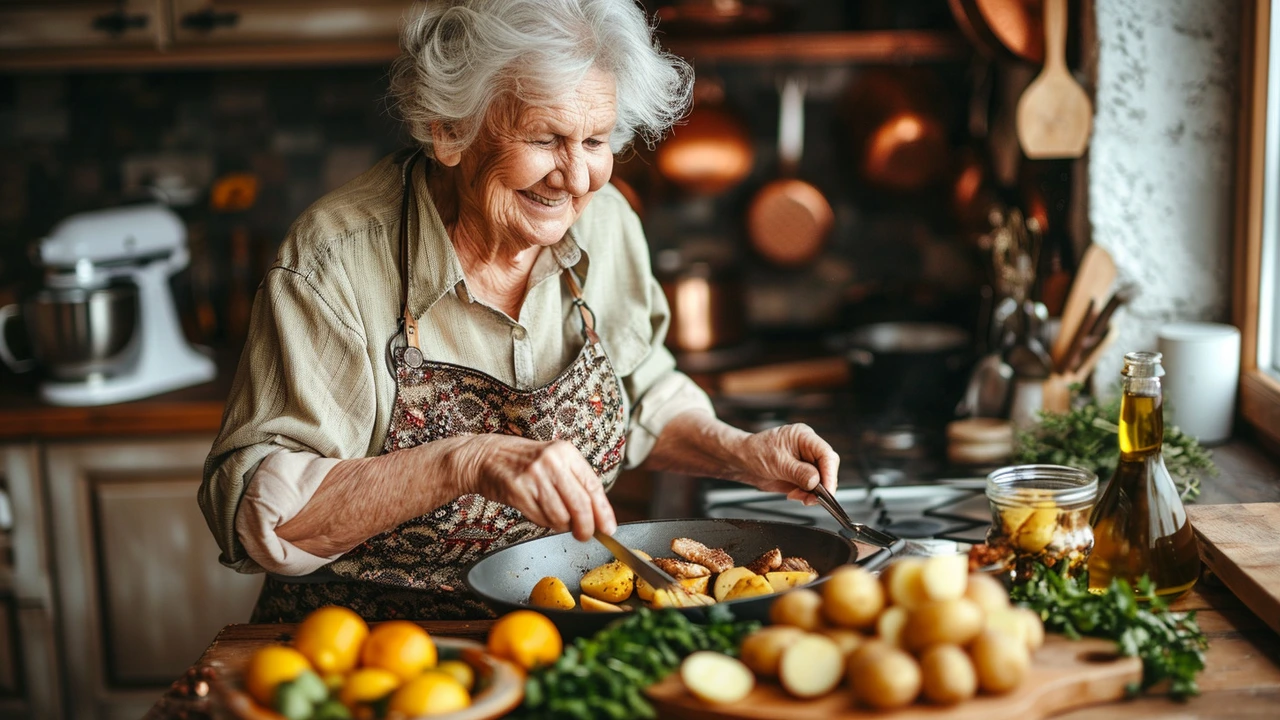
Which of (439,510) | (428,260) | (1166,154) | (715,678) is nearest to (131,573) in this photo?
(439,510)

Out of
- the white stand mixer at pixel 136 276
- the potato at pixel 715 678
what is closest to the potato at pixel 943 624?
the potato at pixel 715 678

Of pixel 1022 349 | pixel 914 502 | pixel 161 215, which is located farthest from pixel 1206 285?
pixel 161 215

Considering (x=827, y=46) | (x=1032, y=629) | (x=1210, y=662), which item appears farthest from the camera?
(x=827, y=46)

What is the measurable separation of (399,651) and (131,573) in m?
1.78

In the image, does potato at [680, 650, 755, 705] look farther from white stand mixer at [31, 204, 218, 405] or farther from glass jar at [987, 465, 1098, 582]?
white stand mixer at [31, 204, 218, 405]

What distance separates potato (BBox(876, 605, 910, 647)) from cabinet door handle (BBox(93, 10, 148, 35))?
2287mm

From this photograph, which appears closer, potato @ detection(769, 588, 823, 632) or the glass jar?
potato @ detection(769, 588, 823, 632)

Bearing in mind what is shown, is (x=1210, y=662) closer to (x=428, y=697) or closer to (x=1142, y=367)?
(x=1142, y=367)

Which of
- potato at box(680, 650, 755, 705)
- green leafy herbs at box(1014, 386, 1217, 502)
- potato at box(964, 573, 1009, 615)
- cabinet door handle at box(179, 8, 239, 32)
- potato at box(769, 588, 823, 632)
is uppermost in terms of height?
cabinet door handle at box(179, 8, 239, 32)

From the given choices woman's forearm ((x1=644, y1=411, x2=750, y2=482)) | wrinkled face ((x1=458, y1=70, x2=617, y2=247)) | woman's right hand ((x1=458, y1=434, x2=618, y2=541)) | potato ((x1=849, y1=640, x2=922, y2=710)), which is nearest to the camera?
potato ((x1=849, y1=640, x2=922, y2=710))

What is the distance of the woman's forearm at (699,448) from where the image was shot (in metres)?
1.49

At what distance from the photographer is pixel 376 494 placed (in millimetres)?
1211

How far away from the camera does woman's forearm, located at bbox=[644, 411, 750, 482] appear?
1.49m

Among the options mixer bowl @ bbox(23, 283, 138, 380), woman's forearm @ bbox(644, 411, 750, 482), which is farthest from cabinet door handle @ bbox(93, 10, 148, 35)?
woman's forearm @ bbox(644, 411, 750, 482)
